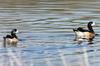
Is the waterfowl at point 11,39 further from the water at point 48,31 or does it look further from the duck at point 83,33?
the duck at point 83,33

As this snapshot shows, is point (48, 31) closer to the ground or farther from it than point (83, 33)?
farther from it

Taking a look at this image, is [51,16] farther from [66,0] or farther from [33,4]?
[66,0]

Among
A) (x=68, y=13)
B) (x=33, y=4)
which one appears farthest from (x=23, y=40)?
(x=33, y=4)

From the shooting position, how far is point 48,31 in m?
19.7

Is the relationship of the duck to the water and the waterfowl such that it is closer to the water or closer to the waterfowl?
the water

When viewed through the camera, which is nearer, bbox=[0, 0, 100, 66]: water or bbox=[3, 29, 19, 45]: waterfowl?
bbox=[0, 0, 100, 66]: water

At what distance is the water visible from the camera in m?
13.1

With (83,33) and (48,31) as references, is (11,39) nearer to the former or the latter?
(48,31)

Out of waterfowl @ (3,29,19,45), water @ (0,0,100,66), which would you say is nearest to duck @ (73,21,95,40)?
water @ (0,0,100,66)

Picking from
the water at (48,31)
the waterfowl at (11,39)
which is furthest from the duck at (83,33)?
the waterfowl at (11,39)

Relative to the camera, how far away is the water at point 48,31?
13.1 metres

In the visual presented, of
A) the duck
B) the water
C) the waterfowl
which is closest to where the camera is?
the water

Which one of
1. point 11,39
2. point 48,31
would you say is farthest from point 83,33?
point 11,39

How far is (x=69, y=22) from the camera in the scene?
22.9 m
